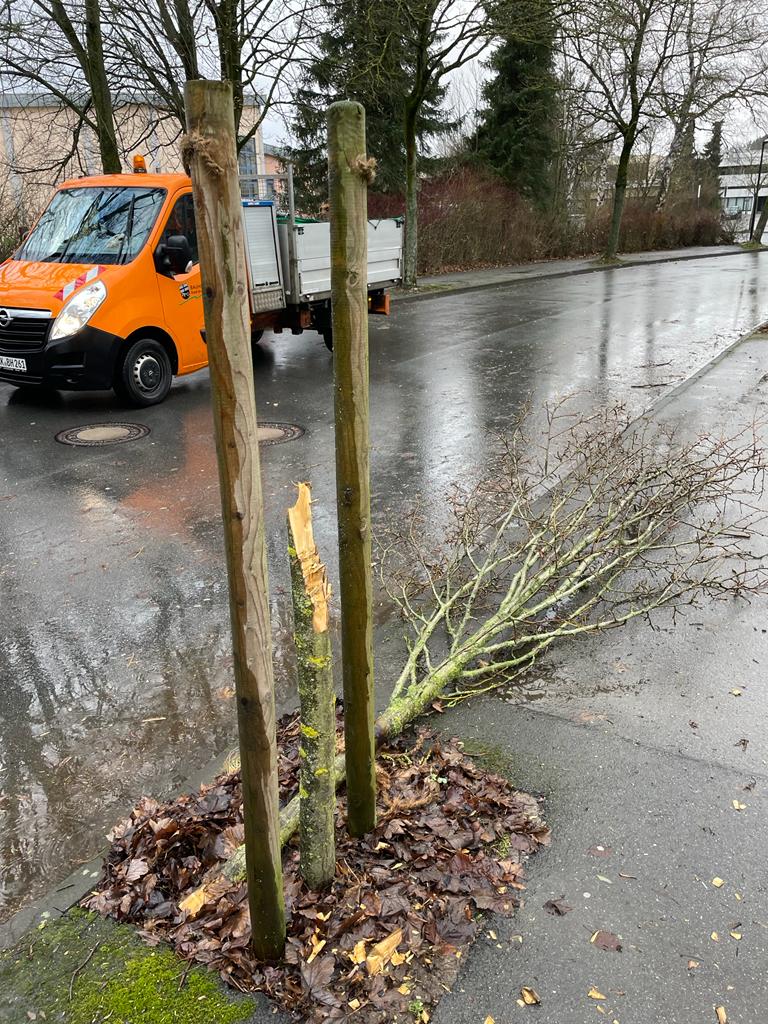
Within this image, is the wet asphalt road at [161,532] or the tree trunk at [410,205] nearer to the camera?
the wet asphalt road at [161,532]

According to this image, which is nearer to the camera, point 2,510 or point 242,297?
point 242,297

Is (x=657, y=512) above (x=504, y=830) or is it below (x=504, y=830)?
above

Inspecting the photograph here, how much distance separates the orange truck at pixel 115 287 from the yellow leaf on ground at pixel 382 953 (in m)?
6.46

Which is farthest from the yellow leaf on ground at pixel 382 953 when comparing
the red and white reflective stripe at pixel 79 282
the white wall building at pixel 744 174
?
the white wall building at pixel 744 174

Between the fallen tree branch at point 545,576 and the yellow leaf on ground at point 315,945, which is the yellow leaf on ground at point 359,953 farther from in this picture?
the fallen tree branch at point 545,576

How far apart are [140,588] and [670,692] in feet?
10.2

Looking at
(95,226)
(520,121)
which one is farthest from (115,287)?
(520,121)

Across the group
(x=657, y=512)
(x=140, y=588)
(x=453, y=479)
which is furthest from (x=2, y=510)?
(x=657, y=512)

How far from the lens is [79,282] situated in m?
8.77

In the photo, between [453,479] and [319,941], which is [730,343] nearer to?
[453,479]

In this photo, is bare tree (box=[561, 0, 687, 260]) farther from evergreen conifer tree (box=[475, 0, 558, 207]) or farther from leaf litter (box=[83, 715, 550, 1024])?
leaf litter (box=[83, 715, 550, 1024])

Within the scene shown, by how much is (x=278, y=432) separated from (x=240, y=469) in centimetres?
665

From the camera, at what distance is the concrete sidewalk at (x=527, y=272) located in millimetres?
22094

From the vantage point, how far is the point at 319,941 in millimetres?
2287
